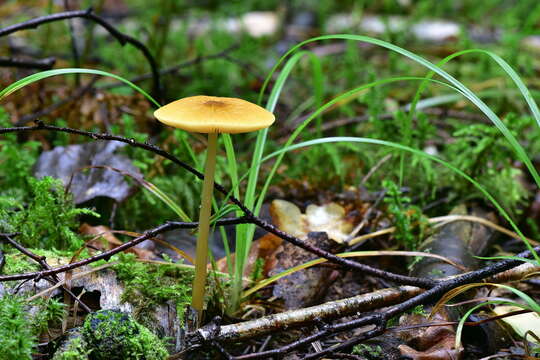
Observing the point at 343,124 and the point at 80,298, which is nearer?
the point at 80,298

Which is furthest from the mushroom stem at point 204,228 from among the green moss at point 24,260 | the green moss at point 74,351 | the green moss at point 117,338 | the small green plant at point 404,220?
the small green plant at point 404,220

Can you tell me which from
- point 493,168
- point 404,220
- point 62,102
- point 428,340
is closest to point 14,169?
point 62,102

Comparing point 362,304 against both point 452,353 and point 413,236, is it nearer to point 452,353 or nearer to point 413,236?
point 452,353

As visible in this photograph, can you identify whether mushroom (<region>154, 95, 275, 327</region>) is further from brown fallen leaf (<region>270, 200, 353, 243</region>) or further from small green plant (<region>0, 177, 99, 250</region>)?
brown fallen leaf (<region>270, 200, 353, 243</region>)

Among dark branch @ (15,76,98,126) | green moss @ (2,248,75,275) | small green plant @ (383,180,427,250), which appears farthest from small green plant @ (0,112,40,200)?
small green plant @ (383,180,427,250)

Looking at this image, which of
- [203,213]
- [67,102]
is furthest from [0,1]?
[203,213]

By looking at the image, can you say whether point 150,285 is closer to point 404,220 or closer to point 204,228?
point 204,228
